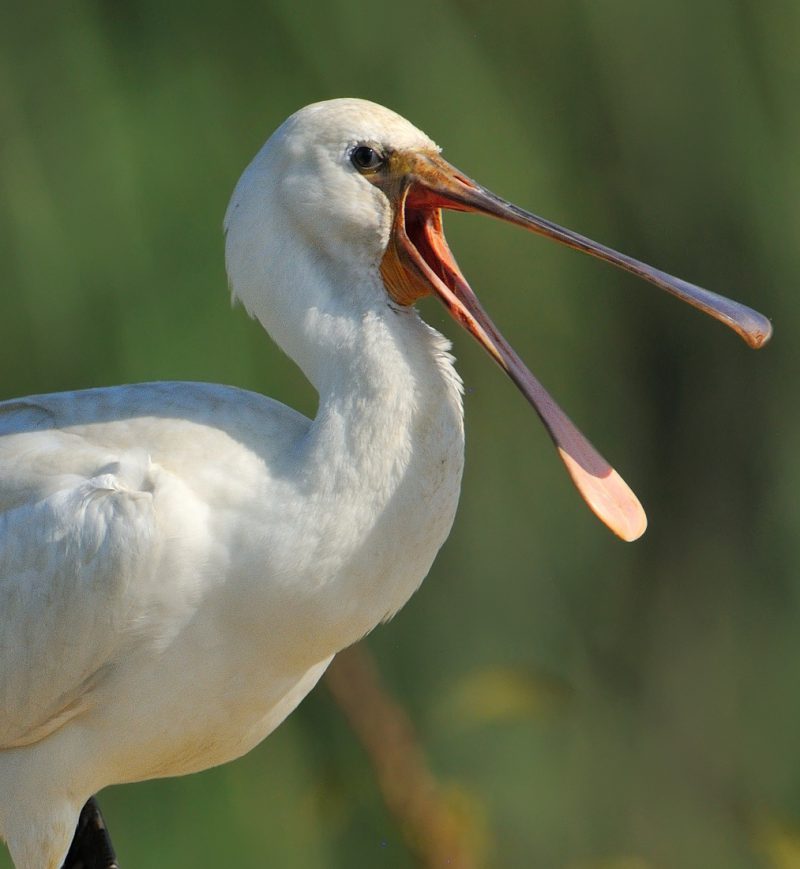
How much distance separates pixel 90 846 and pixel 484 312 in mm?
932

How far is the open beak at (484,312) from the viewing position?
5.72 ft

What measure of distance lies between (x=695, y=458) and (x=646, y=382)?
0.57ft

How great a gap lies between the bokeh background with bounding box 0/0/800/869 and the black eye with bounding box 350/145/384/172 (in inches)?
28.7

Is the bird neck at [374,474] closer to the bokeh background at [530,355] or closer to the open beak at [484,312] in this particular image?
the open beak at [484,312]

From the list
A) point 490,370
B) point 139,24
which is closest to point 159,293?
point 139,24

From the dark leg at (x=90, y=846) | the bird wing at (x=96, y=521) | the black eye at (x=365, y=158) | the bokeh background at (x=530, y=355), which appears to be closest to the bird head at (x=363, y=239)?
the black eye at (x=365, y=158)

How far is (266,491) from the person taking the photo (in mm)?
1718


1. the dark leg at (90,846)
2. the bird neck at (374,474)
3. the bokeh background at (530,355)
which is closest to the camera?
the bird neck at (374,474)

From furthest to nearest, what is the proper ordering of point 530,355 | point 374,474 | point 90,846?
point 530,355, point 90,846, point 374,474

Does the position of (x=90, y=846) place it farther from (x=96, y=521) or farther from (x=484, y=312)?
(x=484, y=312)

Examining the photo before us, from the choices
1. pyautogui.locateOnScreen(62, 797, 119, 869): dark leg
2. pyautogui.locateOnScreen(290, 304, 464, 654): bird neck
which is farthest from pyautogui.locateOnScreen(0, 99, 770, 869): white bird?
pyautogui.locateOnScreen(62, 797, 119, 869): dark leg

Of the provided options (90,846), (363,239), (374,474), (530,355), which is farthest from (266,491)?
(530,355)

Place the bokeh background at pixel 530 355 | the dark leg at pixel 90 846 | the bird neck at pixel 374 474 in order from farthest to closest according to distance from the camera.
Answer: the bokeh background at pixel 530 355 < the dark leg at pixel 90 846 < the bird neck at pixel 374 474

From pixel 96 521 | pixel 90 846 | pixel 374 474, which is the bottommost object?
pixel 90 846
